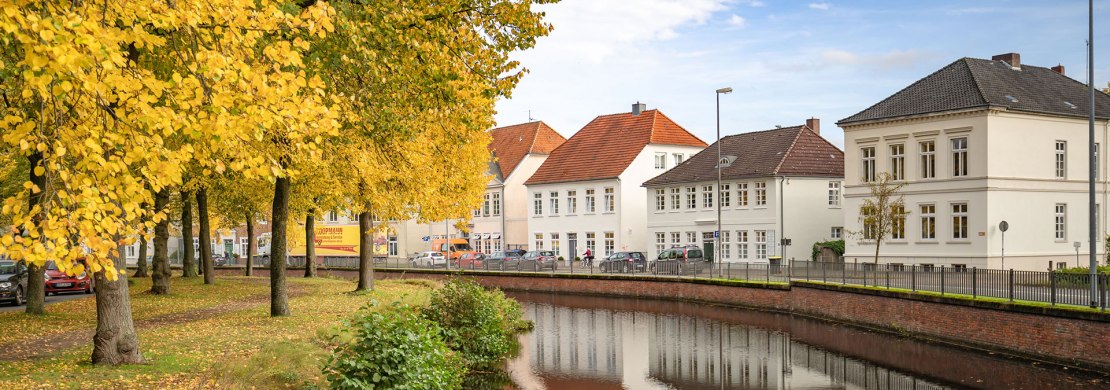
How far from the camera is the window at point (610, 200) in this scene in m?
61.1

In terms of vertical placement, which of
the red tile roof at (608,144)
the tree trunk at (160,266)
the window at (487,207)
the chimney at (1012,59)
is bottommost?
the tree trunk at (160,266)

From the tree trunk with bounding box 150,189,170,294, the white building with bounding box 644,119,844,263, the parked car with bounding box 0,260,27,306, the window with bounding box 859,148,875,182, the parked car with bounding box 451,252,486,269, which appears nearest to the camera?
the tree trunk with bounding box 150,189,170,294

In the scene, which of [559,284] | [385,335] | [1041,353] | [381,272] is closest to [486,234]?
[381,272]

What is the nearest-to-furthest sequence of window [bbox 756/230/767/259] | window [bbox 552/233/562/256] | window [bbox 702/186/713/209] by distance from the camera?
1. window [bbox 756/230/767/259]
2. window [bbox 702/186/713/209]
3. window [bbox 552/233/562/256]

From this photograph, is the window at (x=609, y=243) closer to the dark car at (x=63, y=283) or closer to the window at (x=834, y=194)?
the window at (x=834, y=194)

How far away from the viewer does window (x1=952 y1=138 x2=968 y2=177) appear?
39.2 m

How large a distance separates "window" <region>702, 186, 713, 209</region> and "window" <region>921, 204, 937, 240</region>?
14932mm

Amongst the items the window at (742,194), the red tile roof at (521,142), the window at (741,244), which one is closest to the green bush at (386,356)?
the window at (741,244)

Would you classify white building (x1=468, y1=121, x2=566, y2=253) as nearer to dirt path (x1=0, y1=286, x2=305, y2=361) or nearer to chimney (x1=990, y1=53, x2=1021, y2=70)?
chimney (x1=990, y1=53, x2=1021, y2=70)

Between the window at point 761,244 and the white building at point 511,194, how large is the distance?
72.6 feet

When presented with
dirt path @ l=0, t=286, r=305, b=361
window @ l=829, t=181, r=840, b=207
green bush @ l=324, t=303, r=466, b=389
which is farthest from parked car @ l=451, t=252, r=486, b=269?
green bush @ l=324, t=303, r=466, b=389

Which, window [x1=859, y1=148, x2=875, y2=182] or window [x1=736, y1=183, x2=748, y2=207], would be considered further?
window [x1=736, y1=183, x2=748, y2=207]

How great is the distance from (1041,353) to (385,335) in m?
14.6

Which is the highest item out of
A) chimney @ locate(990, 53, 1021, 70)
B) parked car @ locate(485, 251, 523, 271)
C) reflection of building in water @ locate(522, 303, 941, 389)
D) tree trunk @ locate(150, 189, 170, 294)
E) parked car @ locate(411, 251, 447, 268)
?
chimney @ locate(990, 53, 1021, 70)
